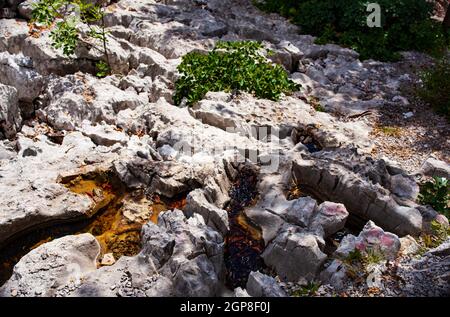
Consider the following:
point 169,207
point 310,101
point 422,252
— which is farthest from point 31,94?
point 422,252

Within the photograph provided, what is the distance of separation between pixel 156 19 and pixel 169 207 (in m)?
8.59

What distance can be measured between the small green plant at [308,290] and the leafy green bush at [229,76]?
17.8 ft

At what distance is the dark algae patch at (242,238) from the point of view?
622cm

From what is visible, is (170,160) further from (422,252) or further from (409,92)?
(409,92)

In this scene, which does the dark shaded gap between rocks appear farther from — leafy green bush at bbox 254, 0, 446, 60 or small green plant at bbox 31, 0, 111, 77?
leafy green bush at bbox 254, 0, 446, 60

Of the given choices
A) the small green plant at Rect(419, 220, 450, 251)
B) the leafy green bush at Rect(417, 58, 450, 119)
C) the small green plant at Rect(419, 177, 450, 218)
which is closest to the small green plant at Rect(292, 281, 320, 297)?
the small green plant at Rect(419, 220, 450, 251)

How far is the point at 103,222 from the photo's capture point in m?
6.90

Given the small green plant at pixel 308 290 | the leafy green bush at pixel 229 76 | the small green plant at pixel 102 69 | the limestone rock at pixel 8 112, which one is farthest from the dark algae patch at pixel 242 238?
the small green plant at pixel 102 69

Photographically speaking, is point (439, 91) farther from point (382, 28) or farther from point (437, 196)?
point (437, 196)

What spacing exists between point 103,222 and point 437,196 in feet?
19.4

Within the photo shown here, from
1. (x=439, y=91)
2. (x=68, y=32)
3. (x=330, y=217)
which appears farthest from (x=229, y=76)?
(x=439, y=91)

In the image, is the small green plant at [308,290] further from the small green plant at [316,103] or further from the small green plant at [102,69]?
the small green plant at [102,69]

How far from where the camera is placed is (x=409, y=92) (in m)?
11.7

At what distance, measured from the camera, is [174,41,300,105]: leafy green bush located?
10.1 meters
